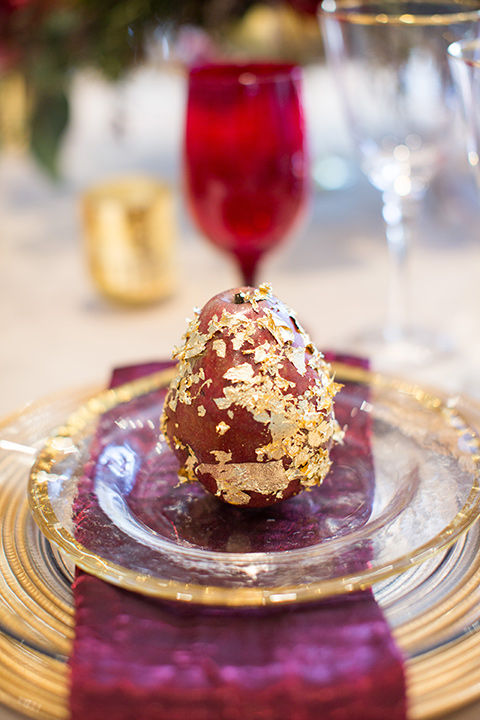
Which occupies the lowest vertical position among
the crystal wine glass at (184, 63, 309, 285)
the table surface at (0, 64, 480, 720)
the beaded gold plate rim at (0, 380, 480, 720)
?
the beaded gold plate rim at (0, 380, 480, 720)

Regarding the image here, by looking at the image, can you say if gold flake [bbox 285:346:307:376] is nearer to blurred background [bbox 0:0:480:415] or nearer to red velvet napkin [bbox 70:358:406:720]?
red velvet napkin [bbox 70:358:406:720]

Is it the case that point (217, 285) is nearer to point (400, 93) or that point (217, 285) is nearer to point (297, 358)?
point (400, 93)

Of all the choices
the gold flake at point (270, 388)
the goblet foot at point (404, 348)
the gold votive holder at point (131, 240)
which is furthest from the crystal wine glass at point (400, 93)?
the gold flake at point (270, 388)

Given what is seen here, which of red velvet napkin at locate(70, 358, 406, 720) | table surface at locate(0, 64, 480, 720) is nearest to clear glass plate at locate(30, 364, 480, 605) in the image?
red velvet napkin at locate(70, 358, 406, 720)

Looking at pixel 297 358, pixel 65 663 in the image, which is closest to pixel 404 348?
pixel 297 358

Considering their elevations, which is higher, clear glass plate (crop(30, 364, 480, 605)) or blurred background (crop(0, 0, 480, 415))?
blurred background (crop(0, 0, 480, 415))

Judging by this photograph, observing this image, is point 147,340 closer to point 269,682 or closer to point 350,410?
point 350,410
